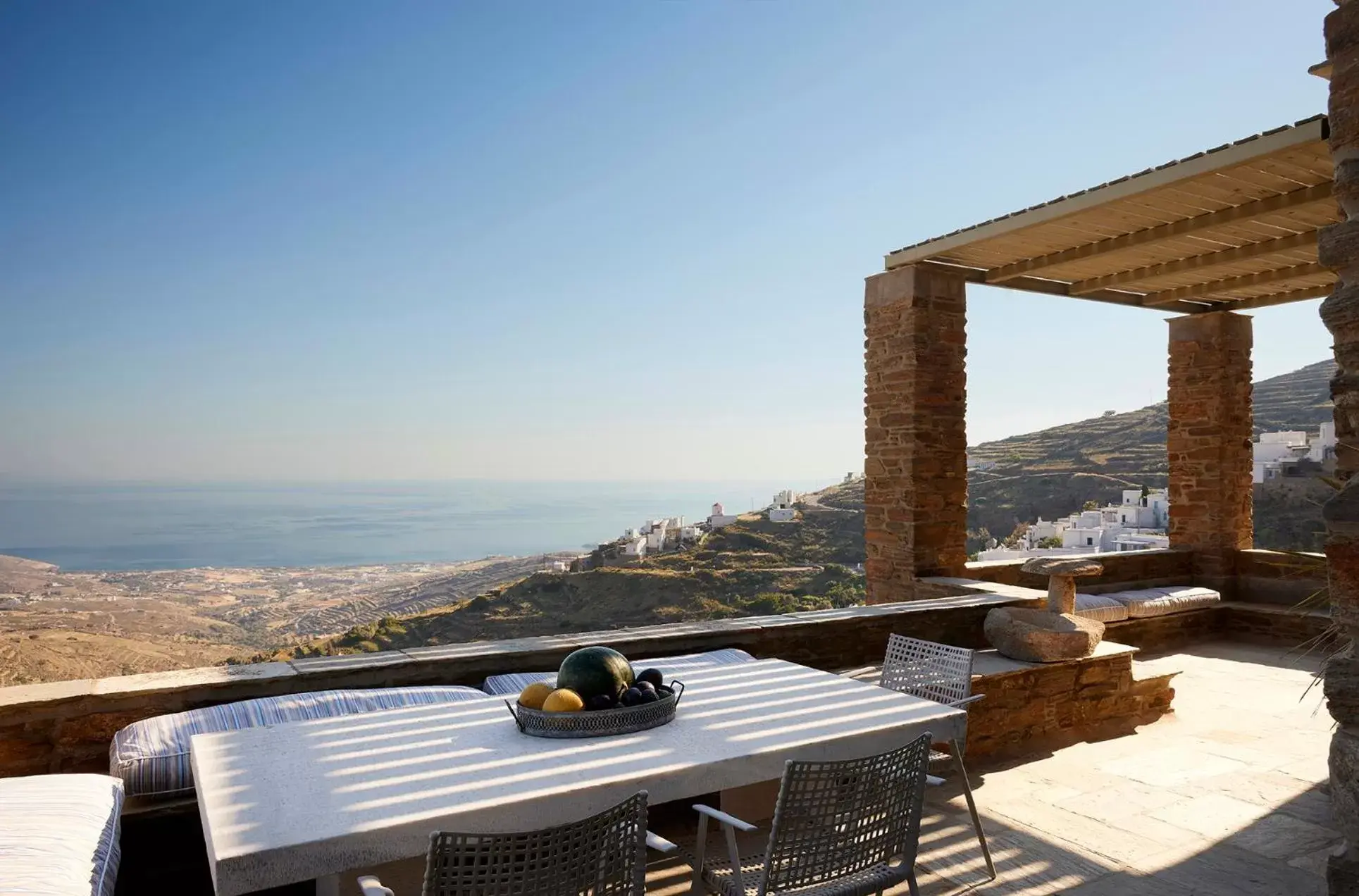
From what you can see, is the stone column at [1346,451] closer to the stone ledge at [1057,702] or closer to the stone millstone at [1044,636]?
the stone ledge at [1057,702]

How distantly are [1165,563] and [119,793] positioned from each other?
877 cm

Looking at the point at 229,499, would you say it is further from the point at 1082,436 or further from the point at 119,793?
the point at 119,793

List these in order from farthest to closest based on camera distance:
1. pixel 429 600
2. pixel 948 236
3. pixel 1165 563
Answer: pixel 429 600 < pixel 1165 563 < pixel 948 236

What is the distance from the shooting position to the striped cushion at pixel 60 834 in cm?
201

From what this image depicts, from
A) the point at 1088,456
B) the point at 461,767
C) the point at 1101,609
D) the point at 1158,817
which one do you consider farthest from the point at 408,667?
the point at 1088,456

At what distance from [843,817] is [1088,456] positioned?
102 ft

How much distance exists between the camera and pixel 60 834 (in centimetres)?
227

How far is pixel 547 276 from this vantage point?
46938 millimetres

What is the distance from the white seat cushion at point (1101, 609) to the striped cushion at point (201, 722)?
5.68 meters

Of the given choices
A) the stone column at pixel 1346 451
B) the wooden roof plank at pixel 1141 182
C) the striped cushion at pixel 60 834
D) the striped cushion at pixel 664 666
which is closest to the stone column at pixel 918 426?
the wooden roof plank at pixel 1141 182

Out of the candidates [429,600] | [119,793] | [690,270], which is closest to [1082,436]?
[690,270]

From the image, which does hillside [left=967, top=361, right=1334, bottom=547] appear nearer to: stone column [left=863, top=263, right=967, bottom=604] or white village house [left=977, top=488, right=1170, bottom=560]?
white village house [left=977, top=488, right=1170, bottom=560]

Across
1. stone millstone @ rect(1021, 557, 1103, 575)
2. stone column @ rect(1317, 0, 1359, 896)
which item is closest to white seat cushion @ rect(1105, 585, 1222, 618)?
stone millstone @ rect(1021, 557, 1103, 575)

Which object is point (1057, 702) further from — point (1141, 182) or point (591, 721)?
point (591, 721)
